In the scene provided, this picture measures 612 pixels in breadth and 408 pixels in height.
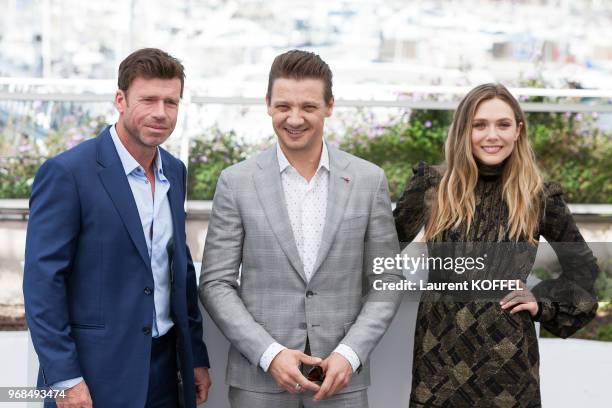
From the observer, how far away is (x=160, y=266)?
2.42m

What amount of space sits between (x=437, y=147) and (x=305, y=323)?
4395 millimetres

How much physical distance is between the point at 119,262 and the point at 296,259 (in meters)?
0.50

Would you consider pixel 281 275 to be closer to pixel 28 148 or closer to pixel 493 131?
pixel 493 131

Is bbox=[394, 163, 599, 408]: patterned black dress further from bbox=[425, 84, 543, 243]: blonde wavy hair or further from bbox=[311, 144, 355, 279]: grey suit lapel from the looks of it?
bbox=[311, 144, 355, 279]: grey suit lapel

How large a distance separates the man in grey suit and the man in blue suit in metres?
0.14

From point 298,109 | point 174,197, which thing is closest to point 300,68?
point 298,109

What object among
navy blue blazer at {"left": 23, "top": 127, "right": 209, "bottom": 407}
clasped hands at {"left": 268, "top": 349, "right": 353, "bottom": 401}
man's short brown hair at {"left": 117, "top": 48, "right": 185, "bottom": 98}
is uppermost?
man's short brown hair at {"left": 117, "top": 48, "right": 185, "bottom": 98}

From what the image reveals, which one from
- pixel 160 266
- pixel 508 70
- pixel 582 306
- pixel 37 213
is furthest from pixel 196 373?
pixel 508 70

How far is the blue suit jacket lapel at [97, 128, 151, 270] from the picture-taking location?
91.0 inches

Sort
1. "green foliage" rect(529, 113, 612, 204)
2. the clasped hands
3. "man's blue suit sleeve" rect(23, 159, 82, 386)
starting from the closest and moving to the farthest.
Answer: "man's blue suit sleeve" rect(23, 159, 82, 386) → the clasped hands → "green foliage" rect(529, 113, 612, 204)

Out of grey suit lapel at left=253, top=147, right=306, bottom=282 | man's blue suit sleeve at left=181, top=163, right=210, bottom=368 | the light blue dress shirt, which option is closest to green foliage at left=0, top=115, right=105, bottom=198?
man's blue suit sleeve at left=181, top=163, right=210, bottom=368

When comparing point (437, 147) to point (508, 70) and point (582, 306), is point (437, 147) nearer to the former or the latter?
point (508, 70)

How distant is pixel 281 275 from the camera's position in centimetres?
241

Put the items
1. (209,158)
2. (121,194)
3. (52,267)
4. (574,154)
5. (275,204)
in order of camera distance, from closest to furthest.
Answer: (52,267) < (121,194) < (275,204) < (209,158) < (574,154)
